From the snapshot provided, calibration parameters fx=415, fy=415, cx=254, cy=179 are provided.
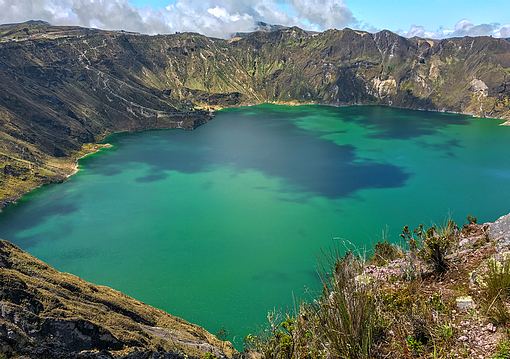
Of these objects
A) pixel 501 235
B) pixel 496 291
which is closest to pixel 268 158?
pixel 501 235

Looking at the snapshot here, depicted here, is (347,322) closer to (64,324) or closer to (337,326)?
(337,326)

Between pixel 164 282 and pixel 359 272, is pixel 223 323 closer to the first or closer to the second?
pixel 164 282

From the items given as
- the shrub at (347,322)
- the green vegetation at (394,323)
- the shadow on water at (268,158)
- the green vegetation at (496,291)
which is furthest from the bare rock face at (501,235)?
the shadow on water at (268,158)

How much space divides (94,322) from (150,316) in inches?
452

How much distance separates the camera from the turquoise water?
57.1 m

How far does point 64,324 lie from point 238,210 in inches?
2503

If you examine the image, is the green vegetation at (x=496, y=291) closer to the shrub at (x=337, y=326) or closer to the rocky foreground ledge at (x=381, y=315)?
the rocky foreground ledge at (x=381, y=315)

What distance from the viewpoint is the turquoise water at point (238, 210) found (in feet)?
187

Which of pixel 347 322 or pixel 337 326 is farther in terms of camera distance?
pixel 337 326

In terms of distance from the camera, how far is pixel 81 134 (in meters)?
156

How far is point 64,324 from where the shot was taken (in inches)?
860

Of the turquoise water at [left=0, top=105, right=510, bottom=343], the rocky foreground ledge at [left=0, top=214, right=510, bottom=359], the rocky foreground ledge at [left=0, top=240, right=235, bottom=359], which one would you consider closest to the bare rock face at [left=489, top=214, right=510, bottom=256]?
the rocky foreground ledge at [left=0, top=214, right=510, bottom=359]

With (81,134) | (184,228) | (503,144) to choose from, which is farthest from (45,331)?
(503,144)

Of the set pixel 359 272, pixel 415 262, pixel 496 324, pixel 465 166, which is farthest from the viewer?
pixel 465 166
